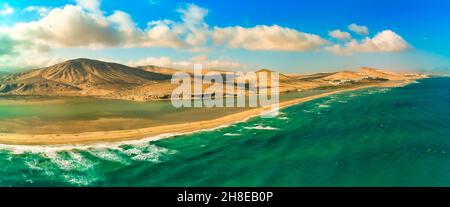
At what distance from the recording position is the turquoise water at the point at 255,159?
28984 millimetres

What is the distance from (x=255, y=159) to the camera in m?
34.7

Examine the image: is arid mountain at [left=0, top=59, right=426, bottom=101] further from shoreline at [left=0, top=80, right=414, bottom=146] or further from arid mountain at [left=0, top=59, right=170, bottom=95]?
shoreline at [left=0, top=80, right=414, bottom=146]

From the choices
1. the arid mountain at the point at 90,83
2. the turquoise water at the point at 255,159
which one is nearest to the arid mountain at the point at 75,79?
the arid mountain at the point at 90,83

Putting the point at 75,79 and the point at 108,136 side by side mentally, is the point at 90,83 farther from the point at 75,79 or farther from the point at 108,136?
the point at 108,136

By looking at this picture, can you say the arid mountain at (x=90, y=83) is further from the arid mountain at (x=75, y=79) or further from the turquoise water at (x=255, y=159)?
the turquoise water at (x=255, y=159)

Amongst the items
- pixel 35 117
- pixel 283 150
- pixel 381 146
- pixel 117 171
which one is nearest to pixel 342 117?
Answer: pixel 381 146
